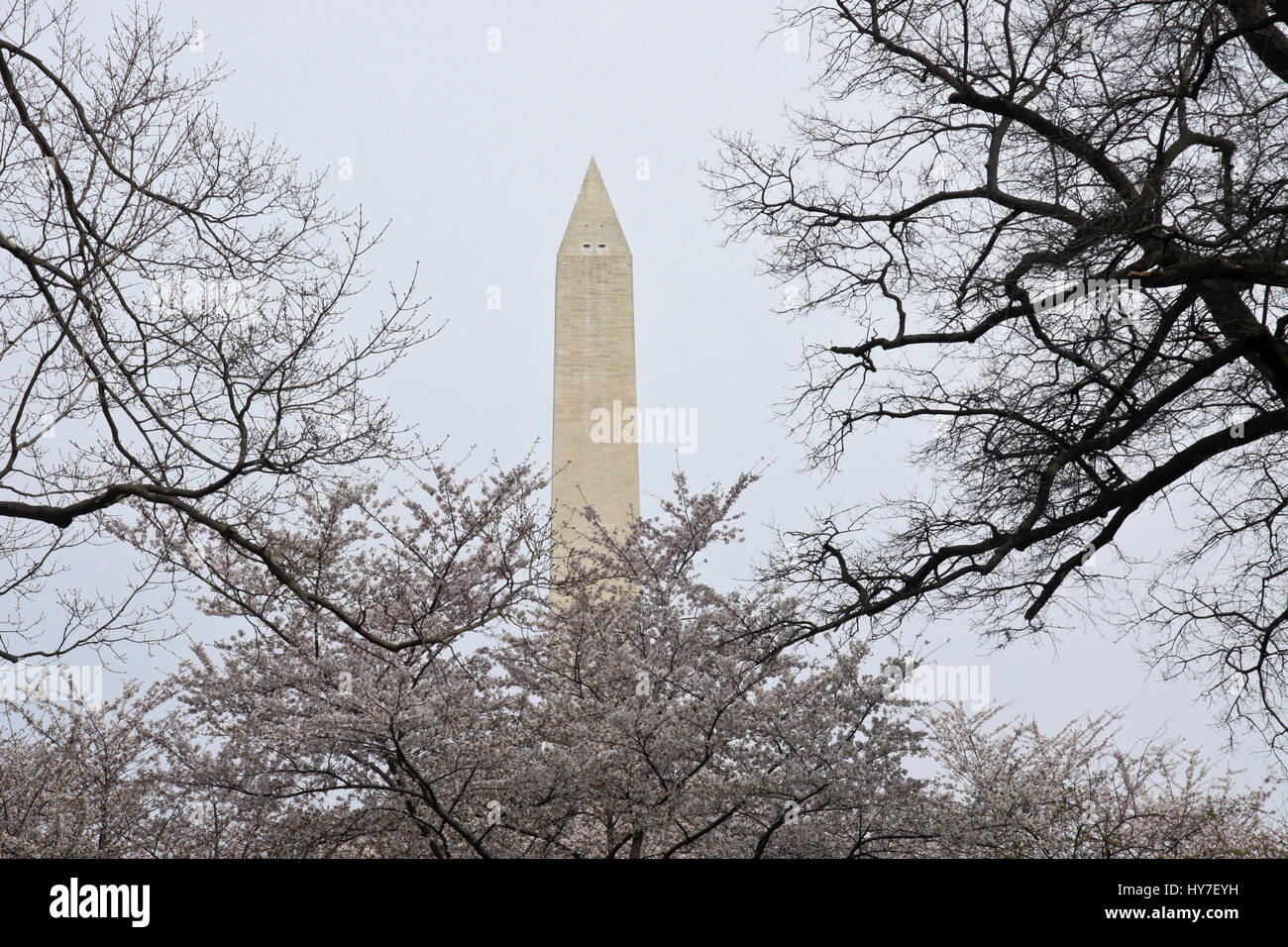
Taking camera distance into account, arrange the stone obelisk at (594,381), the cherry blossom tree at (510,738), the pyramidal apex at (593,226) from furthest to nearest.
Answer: the pyramidal apex at (593,226)
the stone obelisk at (594,381)
the cherry blossom tree at (510,738)

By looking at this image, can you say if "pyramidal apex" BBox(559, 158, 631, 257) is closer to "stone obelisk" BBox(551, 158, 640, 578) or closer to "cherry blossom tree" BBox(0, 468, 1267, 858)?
"stone obelisk" BBox(551, 158, 640, 578)

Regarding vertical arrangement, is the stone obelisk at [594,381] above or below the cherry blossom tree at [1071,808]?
above

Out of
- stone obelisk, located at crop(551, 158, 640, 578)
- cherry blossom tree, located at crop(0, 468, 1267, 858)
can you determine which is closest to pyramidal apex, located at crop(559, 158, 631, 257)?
stone obelisk, located at crop(551, 158, 640, 578)

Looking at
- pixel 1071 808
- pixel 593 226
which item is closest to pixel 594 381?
pixel 593 226

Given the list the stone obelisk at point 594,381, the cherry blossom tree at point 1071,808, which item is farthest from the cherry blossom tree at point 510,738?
the stone obelisk at point 594,381

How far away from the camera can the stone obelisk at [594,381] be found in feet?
84.9

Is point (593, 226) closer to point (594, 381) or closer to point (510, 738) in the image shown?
point (594, 381)

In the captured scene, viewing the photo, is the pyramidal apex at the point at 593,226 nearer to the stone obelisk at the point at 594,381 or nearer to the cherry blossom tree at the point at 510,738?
the stone obelisk at the point at 594,381

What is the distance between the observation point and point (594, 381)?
1039 inches

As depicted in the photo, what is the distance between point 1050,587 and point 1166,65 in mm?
4246
